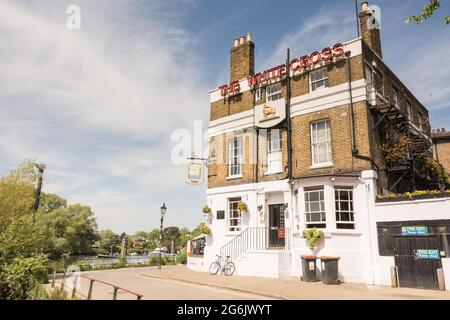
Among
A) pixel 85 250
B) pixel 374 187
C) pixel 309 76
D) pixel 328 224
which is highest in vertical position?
pixel 309 76

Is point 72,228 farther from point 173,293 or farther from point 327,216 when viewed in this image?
point 327,216

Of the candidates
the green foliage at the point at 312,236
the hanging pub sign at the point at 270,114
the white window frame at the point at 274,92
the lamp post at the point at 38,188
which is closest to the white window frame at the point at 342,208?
the green foliage at the point at 312,236

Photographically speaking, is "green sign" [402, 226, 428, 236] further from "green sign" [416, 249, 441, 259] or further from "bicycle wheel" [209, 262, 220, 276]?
"bicycle wheel" [209, 262, 220, 276]

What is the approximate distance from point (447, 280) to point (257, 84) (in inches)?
518

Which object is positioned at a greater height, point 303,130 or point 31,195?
point 303,130

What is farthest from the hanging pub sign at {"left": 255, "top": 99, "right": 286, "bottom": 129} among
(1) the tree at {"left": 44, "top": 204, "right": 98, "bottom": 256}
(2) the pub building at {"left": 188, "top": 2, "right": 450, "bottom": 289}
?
(1) the tree at {"left": 44, "top": 204, "right": 98, "bottom": 256}

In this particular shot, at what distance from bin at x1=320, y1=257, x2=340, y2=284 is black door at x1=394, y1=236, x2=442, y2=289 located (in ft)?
7.38

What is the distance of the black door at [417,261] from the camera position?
11.8 m

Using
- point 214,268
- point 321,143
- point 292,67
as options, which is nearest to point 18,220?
point 214,268

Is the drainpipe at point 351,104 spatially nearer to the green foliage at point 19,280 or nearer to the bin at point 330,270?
the bin at point 330,270

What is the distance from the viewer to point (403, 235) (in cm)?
1271

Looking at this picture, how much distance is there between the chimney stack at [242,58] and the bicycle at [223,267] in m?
11.1

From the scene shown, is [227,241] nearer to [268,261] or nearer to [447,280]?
[268,261]

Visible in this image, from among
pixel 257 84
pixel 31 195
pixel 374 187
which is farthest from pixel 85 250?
pixel 374 187
